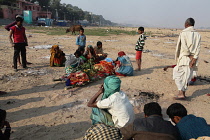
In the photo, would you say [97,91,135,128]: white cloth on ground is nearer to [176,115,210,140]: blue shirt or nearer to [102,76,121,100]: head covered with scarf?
[102,76,121,100]: head covered with scarf

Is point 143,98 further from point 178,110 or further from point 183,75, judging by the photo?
point 178,110

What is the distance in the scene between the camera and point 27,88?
4.99 meters

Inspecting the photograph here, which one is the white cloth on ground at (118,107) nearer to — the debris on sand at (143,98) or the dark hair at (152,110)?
the dark hair at (152,110)

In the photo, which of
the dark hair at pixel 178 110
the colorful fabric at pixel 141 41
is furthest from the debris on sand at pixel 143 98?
the colorful fabric at pixel 141 41

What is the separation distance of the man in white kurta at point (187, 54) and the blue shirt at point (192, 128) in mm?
2624

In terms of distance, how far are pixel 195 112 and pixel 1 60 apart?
7.76 m

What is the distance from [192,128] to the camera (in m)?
1.89

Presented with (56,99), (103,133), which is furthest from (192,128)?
(56,99)

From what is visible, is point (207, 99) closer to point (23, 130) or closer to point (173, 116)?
point (173, 116)

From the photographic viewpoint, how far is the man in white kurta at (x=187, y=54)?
422 centimetres

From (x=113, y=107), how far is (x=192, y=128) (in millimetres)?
1176

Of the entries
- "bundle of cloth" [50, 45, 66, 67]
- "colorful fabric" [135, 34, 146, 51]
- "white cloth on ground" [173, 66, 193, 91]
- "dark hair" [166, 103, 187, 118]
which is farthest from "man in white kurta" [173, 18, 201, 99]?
"bundle of cloth" [50, 45, 66, 67]

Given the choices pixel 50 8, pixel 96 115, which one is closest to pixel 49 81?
pixel 96 115

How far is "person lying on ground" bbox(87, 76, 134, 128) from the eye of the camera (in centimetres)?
273
